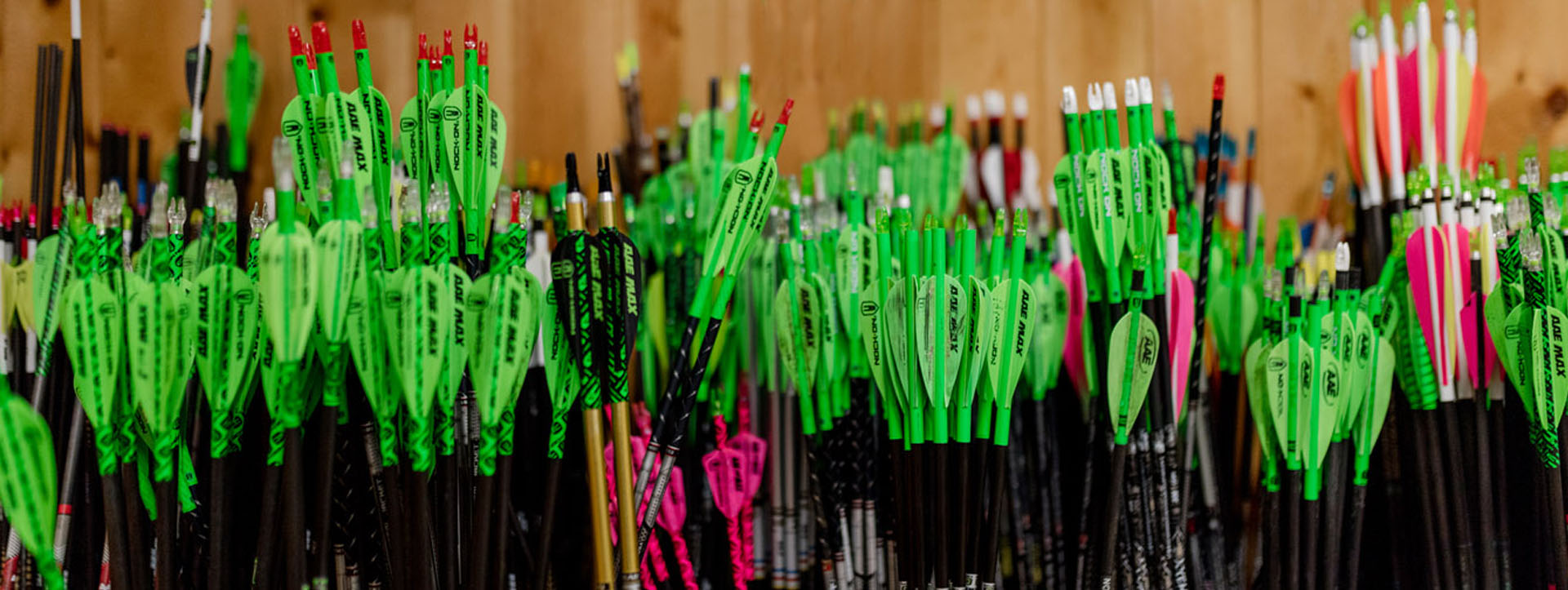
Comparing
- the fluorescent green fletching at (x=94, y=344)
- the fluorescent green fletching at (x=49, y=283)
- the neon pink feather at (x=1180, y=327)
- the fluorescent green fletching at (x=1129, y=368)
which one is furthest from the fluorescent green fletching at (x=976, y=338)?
the fluorescent green fletching at (x=49, y=283)

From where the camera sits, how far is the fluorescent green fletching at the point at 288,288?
1.05 metres

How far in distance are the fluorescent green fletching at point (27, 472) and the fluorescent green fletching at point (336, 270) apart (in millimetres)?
266

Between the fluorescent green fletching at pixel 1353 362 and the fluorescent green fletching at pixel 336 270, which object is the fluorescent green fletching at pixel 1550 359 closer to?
the fluorescent green fletching at pixel 1353 362

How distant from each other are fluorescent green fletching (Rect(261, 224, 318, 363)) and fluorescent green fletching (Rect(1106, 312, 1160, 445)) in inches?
37.0

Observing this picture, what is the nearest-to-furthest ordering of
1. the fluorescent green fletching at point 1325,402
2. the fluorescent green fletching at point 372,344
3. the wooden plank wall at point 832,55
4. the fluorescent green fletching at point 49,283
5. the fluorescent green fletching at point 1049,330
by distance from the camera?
1. the fluorescent green fletching at point 372,344
2. the fluorescent green fletching at point 49,283
3. the fluorescent green fletching at point 1325,402
4. the fluorescent green fletching at point 1049,330
5. the wooden plank wall at point 832,55

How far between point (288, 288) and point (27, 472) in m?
0.29

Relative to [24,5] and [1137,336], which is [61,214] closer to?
[24,5]

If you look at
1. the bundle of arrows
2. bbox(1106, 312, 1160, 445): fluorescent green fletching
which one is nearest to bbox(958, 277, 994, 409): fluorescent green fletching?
the bundle of arrows

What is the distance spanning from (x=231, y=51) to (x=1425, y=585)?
202 cm

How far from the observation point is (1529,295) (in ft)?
4.20

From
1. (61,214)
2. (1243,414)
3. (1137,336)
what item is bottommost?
(1243,414)

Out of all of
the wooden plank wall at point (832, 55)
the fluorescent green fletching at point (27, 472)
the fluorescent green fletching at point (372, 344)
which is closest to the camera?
the fluorescent green fletching at point (27, 472)

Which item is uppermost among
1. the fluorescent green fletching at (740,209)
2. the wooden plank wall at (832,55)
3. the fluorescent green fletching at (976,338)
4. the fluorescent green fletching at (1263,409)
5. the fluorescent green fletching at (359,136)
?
the wooden plank wall at (832,55)

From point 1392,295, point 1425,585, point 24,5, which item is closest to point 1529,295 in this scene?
point 1392,295
